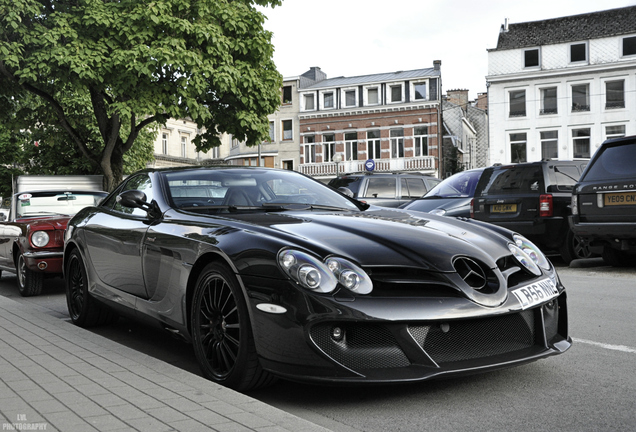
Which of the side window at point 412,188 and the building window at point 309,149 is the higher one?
the building window at point 309,149

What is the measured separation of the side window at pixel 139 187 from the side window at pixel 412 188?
38.7 feet

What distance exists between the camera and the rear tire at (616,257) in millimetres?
10047

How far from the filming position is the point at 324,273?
3.42 metres

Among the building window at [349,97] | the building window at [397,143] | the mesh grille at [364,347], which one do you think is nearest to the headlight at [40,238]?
the mesh grille at [364,347]

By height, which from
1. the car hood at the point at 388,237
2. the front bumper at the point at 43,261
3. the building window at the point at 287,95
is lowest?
the front bumper at the point at 43,261

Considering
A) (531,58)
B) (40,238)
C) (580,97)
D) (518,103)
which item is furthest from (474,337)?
(531,58)

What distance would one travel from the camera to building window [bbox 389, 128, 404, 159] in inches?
1889

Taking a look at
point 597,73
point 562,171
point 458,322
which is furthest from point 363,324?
point 597,73

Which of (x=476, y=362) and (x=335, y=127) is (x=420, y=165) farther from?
(x=476, y=362)

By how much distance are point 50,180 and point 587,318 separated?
20.4 metres

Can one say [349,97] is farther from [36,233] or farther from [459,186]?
[36,233]

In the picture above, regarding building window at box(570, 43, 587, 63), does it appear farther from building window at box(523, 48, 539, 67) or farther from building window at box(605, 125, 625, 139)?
building window at box(605, 125, 625, 139)

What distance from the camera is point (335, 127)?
50312 millimetres

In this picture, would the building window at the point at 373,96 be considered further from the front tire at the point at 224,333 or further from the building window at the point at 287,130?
the front tire at the point at 224,333
